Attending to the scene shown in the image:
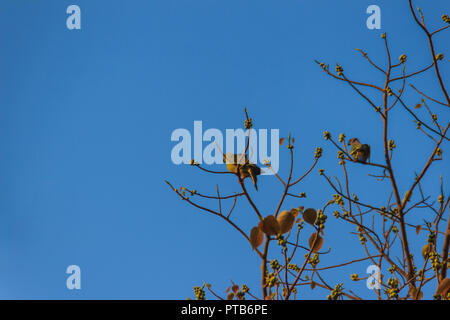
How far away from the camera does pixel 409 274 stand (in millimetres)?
1209

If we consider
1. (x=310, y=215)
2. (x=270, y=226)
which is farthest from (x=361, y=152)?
(x=270, y=226)

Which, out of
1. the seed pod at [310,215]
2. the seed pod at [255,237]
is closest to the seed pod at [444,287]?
the seed pod at [310,215]

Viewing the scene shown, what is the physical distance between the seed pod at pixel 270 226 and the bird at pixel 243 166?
105 mm

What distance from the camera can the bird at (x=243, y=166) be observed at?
3.29 ft

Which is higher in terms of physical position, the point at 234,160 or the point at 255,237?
the point at 234,160

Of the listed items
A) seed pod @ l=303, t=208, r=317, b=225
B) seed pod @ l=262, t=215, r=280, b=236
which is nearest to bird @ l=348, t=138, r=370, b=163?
seed pod @ l=303, t=208, r=317, b=225

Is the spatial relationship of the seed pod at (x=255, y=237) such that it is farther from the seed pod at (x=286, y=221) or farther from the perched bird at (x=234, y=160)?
the perched bird at (x=234, y=160)

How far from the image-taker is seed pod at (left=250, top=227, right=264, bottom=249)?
3.14 ft

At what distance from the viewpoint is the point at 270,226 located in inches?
36.5

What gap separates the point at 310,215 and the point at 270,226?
4.9 inches

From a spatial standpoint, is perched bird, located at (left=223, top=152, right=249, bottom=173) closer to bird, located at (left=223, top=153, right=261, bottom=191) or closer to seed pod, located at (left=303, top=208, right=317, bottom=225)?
bird, located at (left=223, top=153, right=261, bottom=191)

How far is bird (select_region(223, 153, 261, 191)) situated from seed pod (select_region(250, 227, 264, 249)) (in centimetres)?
10

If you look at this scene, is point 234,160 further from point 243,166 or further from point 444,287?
point 444,287
